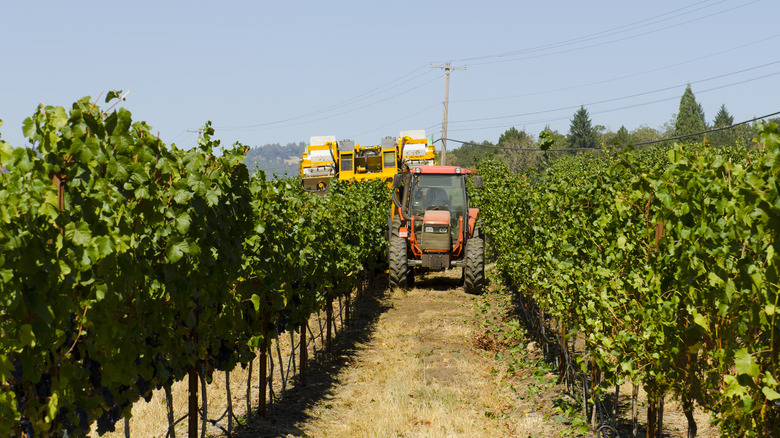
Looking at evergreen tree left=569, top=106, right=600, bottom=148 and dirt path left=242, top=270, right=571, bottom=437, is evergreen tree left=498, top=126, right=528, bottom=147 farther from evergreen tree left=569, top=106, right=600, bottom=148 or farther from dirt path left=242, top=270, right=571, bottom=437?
dirt path left=242, top=270, right=571, bottom=437

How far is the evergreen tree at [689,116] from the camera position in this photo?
9544 cm

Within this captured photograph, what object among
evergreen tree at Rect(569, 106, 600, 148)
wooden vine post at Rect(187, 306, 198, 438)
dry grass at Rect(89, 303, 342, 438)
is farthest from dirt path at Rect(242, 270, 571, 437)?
evergreen tree at Rect(569, 106, 600, 148)

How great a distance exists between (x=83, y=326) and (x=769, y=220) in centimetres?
312

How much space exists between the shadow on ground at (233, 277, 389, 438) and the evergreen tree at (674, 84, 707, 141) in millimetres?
89685

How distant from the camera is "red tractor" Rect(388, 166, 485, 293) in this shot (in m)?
12.9

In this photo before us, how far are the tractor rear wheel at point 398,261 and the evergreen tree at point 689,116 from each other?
8790 centimetres

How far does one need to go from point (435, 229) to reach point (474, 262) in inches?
Answer: 39.5

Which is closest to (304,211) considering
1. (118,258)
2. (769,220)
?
(118,258)

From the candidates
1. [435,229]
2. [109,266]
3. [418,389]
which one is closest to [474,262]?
[435,229]

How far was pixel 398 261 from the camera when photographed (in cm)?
1323

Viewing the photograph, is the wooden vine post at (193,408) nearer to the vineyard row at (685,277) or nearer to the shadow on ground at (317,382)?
the shadow on ground at (317,382)

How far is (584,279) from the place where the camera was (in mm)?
5684

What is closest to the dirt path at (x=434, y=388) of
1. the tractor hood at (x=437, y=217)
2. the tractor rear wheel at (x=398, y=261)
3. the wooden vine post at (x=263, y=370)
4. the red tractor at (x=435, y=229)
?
the wooden vine post at (x=263, y=370)

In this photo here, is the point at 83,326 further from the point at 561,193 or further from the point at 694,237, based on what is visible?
the point at 561,193
